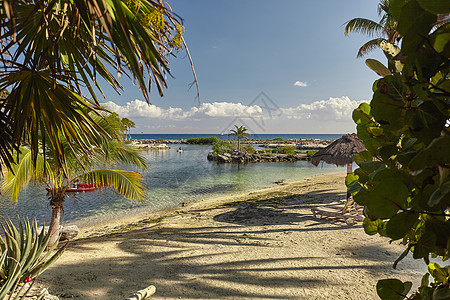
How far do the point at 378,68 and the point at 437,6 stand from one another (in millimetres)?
349

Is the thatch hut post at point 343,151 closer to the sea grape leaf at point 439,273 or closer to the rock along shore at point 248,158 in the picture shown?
the sea grape leaf at point 439,273

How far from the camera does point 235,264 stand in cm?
538

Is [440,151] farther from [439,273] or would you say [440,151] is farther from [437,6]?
[439,273]

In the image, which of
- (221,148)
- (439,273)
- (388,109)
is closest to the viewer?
(388,109)

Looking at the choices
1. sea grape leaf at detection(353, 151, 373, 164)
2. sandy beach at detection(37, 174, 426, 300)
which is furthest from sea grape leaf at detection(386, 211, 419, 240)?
sandy beach at detection(37, 174, 426, 300)

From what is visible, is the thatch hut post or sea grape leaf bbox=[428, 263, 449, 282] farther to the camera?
the thatch hut post

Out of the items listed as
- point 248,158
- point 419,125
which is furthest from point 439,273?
point 248,158

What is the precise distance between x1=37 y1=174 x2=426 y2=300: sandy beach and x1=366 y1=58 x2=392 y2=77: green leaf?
4318 millimetres

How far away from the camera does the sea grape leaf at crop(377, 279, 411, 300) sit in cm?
69

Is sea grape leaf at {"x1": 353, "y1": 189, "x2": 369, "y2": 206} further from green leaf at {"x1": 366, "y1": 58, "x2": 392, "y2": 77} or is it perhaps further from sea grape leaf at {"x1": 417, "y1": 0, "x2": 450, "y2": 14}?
sea grape leaf at {"x1": 417, "y1": 0, "x2": 450, "y2": 14}

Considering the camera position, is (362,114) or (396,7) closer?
(396,7)

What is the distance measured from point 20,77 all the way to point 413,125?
288cm

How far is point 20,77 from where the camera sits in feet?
7.54

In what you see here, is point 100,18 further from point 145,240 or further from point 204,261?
point 145,240
